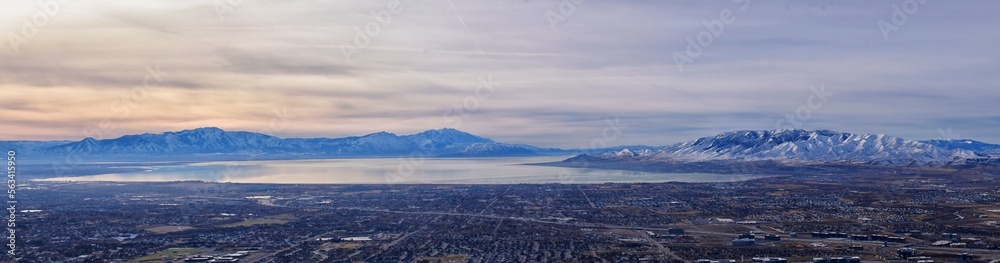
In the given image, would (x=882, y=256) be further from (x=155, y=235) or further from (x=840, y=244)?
(x=155, y=235)

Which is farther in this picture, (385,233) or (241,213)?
(241,213)

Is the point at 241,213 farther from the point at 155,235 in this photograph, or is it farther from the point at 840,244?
the point at 840,244

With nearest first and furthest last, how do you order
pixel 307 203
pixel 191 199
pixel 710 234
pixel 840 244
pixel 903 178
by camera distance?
pixel 840 244 < pixel 710 234 < pixel 307 203 < pixel 191 199 < pixel 903 178

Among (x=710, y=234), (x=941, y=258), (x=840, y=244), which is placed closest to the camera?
(x=941, y=258)

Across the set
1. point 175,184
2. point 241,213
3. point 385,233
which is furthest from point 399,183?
point 385,233

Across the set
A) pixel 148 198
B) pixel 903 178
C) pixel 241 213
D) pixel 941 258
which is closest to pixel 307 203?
pixel 241 213

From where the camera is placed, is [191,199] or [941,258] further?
[191,199]

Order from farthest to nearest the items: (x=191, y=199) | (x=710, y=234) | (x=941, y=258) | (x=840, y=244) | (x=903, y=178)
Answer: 1. (x=903, y=178)
2. (x=191, y=199)
3. (x=710, y=234)
4. (x=840, y=244)
5. (x=941, y=258)

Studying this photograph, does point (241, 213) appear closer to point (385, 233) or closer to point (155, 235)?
point (155, 235)

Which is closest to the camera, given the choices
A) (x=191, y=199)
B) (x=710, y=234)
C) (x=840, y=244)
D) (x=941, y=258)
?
(x=941, y=258)
